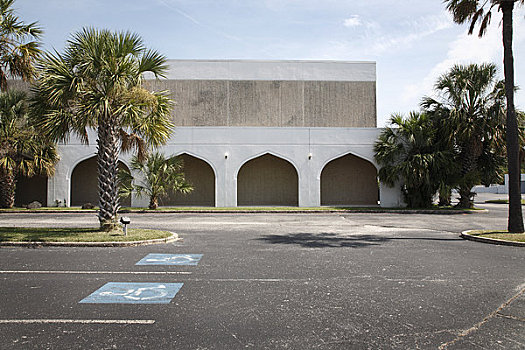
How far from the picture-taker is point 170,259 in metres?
8.82

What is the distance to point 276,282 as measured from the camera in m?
6.79

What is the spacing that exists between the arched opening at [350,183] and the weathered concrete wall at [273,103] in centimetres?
284

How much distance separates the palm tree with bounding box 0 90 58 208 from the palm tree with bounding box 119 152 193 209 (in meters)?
4.35

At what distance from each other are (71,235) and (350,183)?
20.1 m

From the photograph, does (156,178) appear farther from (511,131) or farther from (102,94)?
(511,131)

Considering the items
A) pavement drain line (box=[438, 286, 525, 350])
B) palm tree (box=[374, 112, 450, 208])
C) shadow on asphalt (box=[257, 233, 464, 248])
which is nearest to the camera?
pavement drain line (box=[438, 286, 525, 350])

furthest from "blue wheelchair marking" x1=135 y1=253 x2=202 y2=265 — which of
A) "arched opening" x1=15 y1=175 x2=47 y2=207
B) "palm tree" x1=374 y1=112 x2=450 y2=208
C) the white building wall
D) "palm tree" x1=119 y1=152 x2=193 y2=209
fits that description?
"arched opening" x1=15 y1=175 x2=47 y2=207

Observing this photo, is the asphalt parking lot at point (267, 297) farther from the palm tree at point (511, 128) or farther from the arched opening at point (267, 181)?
the arched opening at point (267, 181)

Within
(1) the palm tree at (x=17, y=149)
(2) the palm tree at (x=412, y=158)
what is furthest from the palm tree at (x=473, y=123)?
(1) the palm tree at (x=17, y=149)

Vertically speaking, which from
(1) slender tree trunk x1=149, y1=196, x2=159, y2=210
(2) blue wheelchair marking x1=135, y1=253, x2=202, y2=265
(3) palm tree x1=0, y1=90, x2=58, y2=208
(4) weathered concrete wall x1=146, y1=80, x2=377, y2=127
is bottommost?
(2) blue wheelchair marking x1=135, y1=253, x2=202, y2=265

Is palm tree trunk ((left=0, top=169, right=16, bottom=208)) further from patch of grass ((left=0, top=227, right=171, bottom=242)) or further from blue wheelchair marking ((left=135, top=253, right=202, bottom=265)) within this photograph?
blue wheelchair marking ((left=135, top=253, right=202, bottom=265))

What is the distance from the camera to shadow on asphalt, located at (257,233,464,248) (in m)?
10.8

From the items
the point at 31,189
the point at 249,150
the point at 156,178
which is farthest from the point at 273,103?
the point at 31,189

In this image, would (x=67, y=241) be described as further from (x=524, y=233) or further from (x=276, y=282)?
(x=524, y=233)
